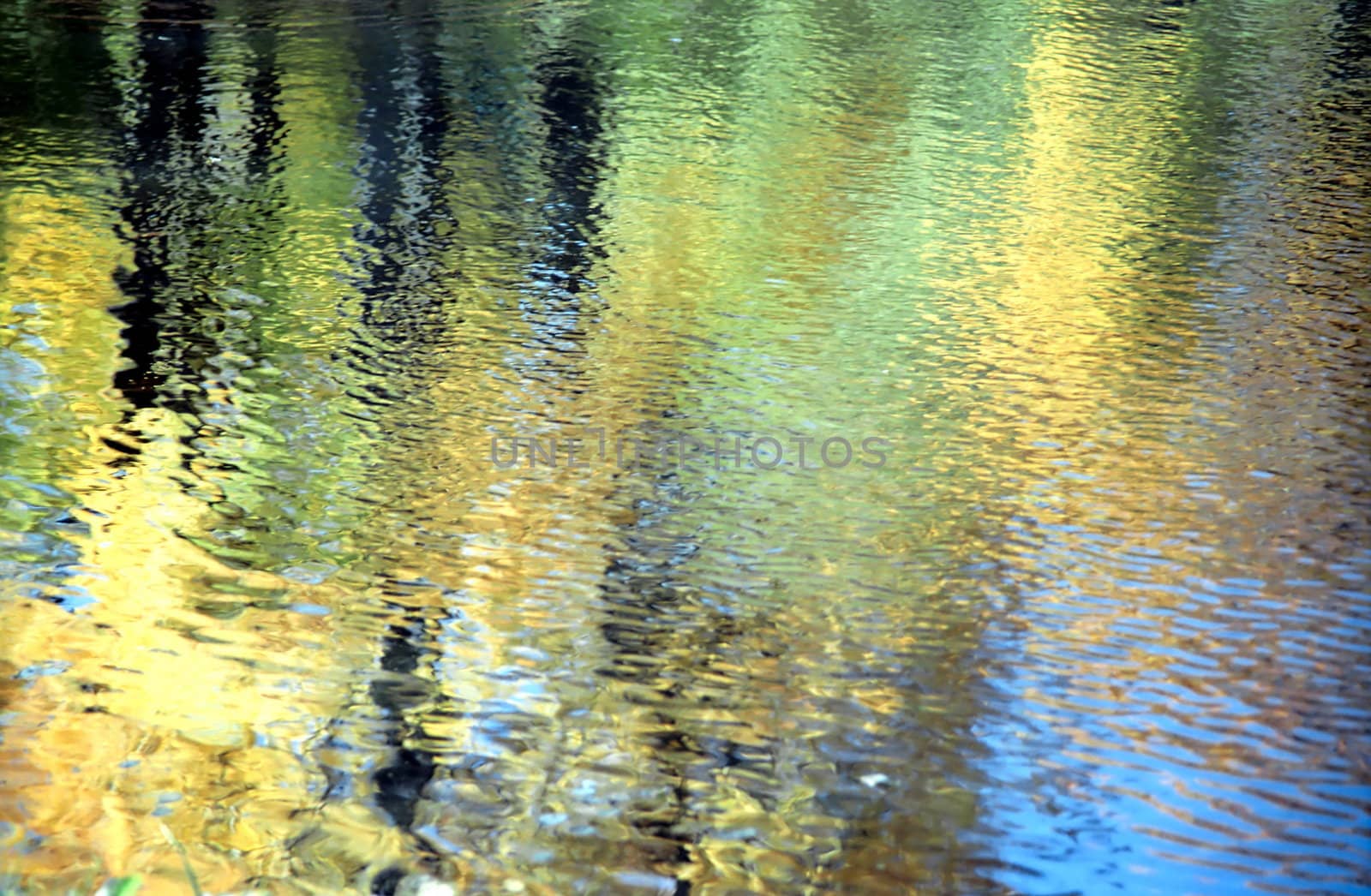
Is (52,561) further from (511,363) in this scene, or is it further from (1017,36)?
(1017,36)

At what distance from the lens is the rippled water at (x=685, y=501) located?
148 centimetres

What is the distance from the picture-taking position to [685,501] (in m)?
2.11

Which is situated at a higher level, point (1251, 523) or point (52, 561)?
point (1251, 523)

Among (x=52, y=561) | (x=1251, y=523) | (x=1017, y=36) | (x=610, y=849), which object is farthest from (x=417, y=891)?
(x=1017, y=36)

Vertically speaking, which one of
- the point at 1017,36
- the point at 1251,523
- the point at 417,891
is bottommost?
the point at 417,891

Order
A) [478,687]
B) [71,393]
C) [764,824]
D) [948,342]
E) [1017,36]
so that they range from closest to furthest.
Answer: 1. [764,824]
2. [478,687]
3. [71,393]
4. [948,342]
5. [1017,36]

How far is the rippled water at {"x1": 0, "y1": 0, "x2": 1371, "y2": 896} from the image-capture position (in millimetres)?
1478

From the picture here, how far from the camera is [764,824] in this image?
147cm

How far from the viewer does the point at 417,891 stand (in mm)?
1361

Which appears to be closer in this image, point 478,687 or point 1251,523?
point 478,687

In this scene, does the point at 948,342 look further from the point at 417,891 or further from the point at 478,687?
the point at 417,891

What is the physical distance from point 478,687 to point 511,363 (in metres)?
1.00

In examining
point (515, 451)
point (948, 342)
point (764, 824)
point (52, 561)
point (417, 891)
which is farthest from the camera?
point (948, 342)

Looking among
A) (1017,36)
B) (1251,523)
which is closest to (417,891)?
(1251,523)
